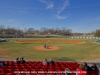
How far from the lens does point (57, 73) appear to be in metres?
7.17

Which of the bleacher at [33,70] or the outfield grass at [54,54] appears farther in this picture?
the outfield grass at [54,54]

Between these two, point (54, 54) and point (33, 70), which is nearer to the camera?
point (33, 70)

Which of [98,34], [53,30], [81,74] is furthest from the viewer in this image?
[53,30]

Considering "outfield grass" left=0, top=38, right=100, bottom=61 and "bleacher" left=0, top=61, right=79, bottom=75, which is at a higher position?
"bleacher" left=0, top=61, right=79, bottom=75

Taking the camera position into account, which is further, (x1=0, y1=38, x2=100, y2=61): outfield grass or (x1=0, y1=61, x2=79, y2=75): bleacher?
(x1=0, y1=38, x2=100, y2=61): outfield grass

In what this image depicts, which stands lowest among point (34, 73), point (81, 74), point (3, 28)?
point (34, 73)

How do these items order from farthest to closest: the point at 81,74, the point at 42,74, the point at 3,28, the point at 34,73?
the point at 3,28
the point at 34,73
the point at 42,74
the point at 81,74

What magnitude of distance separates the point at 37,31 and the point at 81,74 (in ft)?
636

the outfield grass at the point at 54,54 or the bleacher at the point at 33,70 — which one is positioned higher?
the bleacher at the point at 33,70

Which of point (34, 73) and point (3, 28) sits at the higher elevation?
point (3, 28)

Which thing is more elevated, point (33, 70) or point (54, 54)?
point (33, 70)

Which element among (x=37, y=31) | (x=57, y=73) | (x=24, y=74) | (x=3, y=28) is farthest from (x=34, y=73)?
(x=37, y=31)

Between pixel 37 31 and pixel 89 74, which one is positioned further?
pixel 37 31

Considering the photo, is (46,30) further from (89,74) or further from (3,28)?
(89,74)
